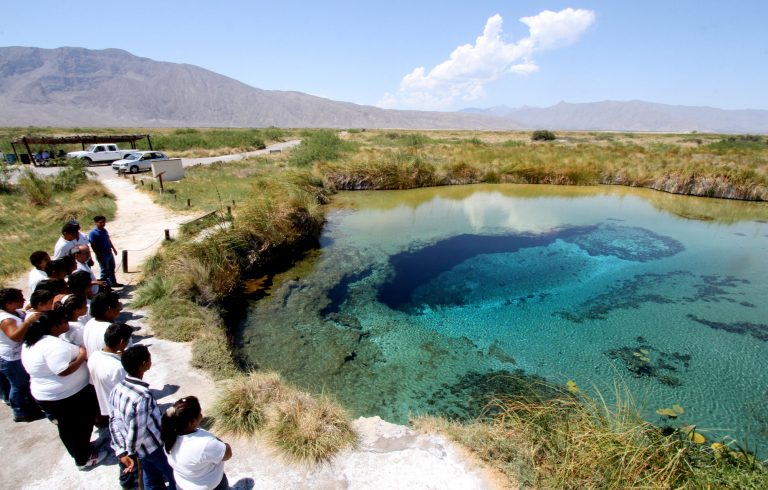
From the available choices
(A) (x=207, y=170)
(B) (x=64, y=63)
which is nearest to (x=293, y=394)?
(A) (x=207, y=170)

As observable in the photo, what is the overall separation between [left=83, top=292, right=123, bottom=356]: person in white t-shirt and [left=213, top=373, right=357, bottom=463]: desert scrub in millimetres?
1387

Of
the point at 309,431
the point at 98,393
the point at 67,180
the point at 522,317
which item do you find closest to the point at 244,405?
the point at 309,431

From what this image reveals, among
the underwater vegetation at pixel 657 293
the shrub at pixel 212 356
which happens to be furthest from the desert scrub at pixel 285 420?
the underwater vegetation at pixel 657 293

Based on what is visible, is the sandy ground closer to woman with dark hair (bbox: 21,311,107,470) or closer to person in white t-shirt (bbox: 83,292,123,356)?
woman with dark hair (bbox: 21,311,107,470)

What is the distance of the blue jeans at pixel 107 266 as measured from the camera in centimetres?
669

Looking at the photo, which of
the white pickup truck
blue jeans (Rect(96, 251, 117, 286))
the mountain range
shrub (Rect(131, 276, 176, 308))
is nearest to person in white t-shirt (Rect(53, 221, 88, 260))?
blue jeans (Rect(96, 251, 117, 286))

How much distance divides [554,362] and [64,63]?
785 feet

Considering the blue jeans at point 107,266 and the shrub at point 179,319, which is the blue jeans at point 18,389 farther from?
the blue jeans at point 107,266

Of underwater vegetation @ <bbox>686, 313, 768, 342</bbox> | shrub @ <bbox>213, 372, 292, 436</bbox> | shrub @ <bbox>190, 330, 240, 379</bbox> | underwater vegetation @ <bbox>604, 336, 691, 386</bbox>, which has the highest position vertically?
shrub @ <bbox>213, 372, 292, 436</bbox>

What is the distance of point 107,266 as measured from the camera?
22.4 feet

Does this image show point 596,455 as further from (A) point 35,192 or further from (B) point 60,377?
(A) point 35,192

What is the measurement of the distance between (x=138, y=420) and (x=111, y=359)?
594mm

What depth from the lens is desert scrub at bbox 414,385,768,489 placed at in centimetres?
307

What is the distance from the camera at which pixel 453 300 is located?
8844 mm
